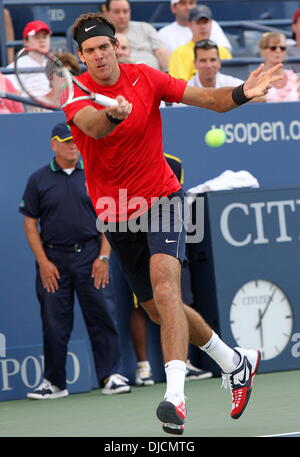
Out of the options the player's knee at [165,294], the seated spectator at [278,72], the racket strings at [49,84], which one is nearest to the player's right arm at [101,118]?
the racket strings at [49,84]

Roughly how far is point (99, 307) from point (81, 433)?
2.32 metres

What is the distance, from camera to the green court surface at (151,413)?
595 cm

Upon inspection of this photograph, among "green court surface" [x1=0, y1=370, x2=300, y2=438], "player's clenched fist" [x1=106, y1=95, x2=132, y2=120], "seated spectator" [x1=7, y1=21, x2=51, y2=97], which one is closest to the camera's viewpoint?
"player's clenched fist" [x1=106, y1=95, x2=132, y2=120]

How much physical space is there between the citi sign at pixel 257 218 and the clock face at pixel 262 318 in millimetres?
371

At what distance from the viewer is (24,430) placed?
6.52 metres

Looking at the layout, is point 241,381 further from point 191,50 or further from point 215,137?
point 191,50

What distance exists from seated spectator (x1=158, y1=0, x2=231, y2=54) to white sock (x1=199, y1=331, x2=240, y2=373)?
5945 mm

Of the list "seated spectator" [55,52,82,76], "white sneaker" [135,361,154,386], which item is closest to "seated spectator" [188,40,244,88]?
"seated spectator" [55,52,82,76]

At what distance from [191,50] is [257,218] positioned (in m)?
2.67

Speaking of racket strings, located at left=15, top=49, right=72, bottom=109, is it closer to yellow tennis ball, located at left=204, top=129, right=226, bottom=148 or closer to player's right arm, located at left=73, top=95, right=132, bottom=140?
player's right arm, located at left=73, top=95, right=132, bottom=140

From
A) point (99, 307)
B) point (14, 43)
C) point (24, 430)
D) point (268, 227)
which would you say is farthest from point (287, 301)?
point (14, 43)

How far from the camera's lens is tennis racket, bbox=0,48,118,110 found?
5555 mm

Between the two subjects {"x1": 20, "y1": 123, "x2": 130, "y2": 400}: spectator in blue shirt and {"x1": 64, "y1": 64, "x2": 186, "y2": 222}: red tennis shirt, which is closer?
{"x1": 64, "y1": 64, "x2": 186, "y2": 222}: red tennis shirt

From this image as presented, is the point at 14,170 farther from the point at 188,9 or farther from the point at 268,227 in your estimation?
the point at 188,9
